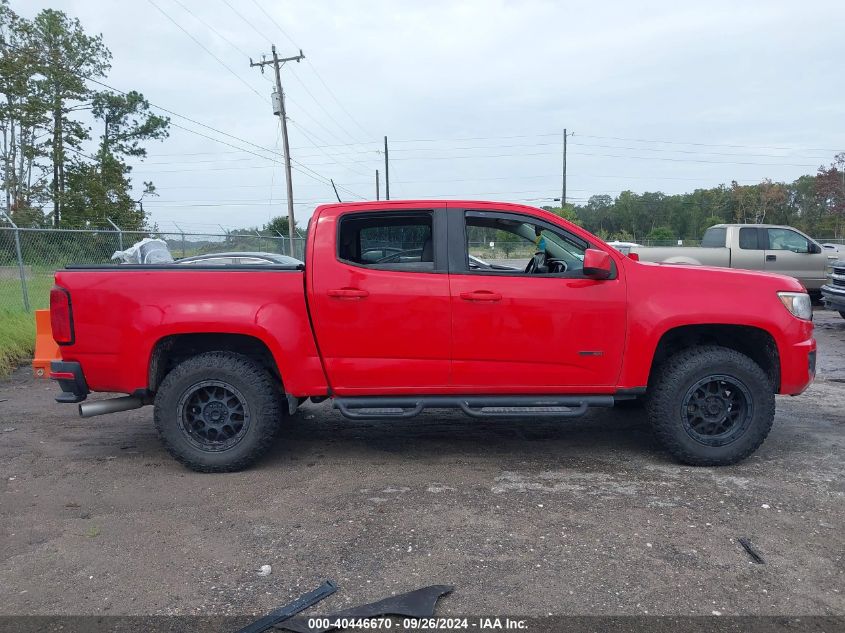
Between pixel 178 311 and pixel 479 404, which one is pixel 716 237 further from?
pixel 178 311

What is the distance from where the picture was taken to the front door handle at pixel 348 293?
453 cm

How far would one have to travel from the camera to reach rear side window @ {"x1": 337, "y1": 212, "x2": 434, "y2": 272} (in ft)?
15.4

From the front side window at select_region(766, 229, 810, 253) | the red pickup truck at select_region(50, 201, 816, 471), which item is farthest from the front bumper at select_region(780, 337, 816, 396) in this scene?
the front side window at select_region(766, 229, 810, 253)

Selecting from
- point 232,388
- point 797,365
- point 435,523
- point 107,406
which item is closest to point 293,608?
point 435,523

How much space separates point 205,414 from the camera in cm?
466

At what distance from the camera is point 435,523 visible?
3.79m

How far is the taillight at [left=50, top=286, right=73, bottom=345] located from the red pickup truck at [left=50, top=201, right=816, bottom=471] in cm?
1

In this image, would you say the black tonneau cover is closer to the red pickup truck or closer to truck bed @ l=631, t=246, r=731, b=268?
the red pickup truck

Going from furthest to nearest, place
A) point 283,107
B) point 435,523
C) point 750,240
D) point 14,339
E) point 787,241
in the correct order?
point 283,107, point 787,241, point 750,240, point 14,339, point 435,523

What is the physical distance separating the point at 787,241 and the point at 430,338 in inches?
475

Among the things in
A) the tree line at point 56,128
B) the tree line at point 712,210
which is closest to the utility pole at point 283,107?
the tree line at point 56,128

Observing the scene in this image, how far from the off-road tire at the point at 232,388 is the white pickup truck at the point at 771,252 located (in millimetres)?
10534

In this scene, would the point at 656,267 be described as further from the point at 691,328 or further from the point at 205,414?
the point at 205,414

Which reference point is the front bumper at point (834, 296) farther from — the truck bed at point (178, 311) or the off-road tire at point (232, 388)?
the off-road tire at point (232, 388)
